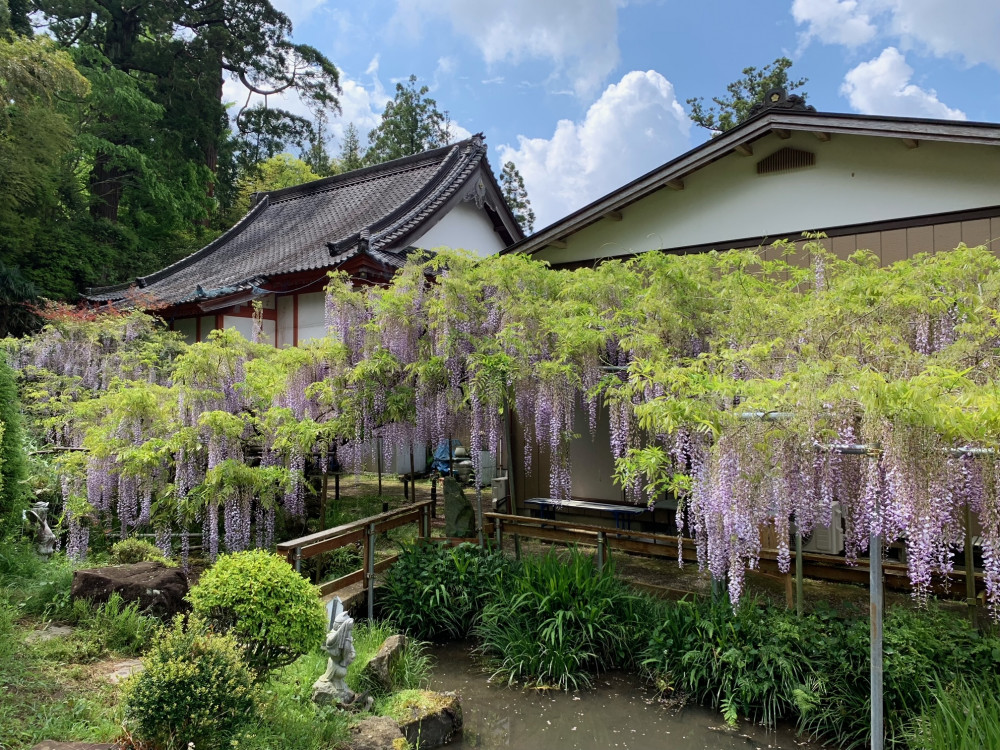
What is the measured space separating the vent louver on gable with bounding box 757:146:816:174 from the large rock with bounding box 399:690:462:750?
262 inches

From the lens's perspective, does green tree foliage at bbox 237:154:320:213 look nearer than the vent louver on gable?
No

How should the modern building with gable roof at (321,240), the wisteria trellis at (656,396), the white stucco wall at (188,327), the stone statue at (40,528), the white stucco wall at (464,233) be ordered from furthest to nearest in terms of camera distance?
the white stucco wall at (188,327) → the white stucco wall at (464,233) → the modern building with gable roof at (321,240) → the stone statue at (40,528) → the wisteria trellis at (656,396)

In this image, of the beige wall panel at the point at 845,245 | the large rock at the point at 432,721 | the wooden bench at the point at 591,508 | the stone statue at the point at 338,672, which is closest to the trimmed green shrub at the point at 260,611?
the stone statue at the point at 338,672

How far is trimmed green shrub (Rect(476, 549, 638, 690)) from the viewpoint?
4.79m

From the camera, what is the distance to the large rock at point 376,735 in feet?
11.7

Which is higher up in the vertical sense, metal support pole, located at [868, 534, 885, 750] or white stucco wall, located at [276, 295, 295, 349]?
white stucco wall, located at [276, 295, 295, 349]

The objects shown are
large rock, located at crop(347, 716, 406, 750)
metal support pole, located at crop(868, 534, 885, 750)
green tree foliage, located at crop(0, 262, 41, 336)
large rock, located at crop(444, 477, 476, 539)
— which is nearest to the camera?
metal support pole, located at crop(868, 534, 885, 750)

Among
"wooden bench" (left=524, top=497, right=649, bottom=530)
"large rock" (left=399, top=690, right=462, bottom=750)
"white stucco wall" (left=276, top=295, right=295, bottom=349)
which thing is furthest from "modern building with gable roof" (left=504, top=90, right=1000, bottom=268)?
"large rock" (left=399, top=690, right=462, bottom=750)

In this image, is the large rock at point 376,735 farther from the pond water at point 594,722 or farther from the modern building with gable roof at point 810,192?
the modern building with gable roof at point 810,192

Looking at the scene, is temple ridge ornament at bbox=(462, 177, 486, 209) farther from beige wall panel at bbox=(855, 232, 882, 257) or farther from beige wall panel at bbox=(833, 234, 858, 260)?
beige wall panel at bbox=(855, 232, 882, 257)

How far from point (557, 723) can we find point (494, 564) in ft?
5.46

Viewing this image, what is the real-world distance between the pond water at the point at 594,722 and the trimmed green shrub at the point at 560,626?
0.15 m

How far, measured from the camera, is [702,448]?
414 centimetres

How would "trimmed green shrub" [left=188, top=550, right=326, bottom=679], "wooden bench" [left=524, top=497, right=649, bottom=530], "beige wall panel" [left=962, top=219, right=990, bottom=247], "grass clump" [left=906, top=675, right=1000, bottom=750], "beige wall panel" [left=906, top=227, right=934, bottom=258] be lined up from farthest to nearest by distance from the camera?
"wooden bench" [left=524, top=497, right=649, bottom=530] < "beige wall panel" [left=906, top=227, right=934, bottom=258] < "beige wall panel" [left=962, top=219, right=990, bottom=247] < "trimmed green shrub" [left=188, top=550, right=326, bottom=679] < "grass clump" [left=906, top=675, right=1000, bottom=750]
